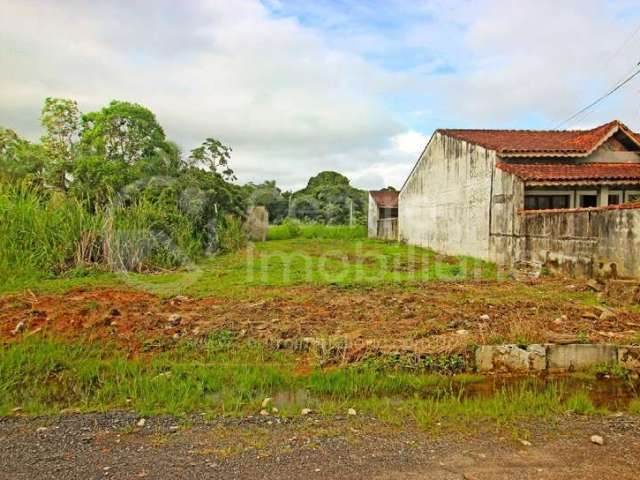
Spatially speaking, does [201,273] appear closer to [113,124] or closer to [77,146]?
[113,124]

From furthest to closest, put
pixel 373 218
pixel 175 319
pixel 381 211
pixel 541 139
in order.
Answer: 1. pixel 373 218
2. pixel 381 211
3. pixel 541 139
4. pixel 175 319

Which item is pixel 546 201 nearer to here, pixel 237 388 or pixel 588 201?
pixel 588 201

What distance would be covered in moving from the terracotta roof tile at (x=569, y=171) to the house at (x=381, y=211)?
50.2 ft

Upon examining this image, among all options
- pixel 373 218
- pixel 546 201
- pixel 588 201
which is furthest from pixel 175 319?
pixel 373 218

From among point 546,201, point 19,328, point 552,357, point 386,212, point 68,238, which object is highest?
point 386,212

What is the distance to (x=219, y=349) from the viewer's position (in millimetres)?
5184

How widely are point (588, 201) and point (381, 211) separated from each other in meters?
19.2

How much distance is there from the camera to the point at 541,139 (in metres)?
17.4

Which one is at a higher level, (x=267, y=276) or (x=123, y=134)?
(x=123, y=134)

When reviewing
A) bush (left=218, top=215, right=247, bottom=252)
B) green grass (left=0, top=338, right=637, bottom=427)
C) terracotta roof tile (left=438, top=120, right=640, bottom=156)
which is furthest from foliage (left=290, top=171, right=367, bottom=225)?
green grass (left=0, top=338, right=637, bottom=427)

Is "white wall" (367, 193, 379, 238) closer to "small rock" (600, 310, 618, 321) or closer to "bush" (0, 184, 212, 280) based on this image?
"bush" (0, 184, 212, 280)

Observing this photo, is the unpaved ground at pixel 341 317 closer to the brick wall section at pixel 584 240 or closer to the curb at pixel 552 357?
the curb at pixel 552 357

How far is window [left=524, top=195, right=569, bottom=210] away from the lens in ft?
45.8

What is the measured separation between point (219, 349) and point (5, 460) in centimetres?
252
